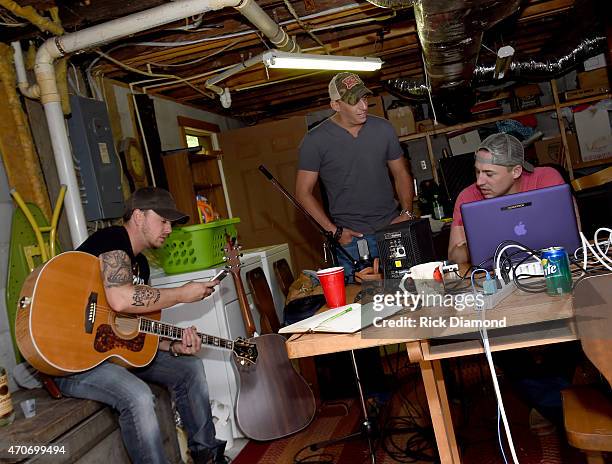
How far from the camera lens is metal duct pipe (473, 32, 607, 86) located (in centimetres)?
564

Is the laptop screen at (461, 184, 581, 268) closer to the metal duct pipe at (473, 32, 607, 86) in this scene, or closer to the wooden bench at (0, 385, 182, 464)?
the wooden bench at (0, 385, 182, 464)

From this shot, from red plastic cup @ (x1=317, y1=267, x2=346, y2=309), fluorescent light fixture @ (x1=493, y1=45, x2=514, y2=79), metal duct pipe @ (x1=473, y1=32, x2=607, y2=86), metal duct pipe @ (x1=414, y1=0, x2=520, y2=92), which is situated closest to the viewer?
red plastic cup @ (x1=317, y1=267, x2=346, y2=309)

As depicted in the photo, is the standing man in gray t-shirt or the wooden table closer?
the wooden table

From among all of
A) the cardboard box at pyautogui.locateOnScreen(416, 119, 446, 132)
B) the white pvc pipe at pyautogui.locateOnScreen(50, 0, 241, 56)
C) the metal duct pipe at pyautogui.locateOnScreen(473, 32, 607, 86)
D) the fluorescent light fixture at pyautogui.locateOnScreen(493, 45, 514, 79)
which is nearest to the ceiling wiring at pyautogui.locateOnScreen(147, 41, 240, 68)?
the white pvc pipe at pyautogui.locateOnScreen(50, 0, 241, 56)

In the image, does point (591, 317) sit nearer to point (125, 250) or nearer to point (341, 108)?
point (125, 250)

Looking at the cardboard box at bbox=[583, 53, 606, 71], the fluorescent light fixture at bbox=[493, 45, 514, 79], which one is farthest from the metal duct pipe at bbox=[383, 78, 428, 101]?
the cardboard box at bbox=[583, 53, 606, 71]

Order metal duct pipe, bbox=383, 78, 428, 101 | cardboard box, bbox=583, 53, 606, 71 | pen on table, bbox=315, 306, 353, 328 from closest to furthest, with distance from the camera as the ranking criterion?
pen on table, bbox=315, 306, 353, 328 → metal duct pipe, bbox=383, 78, 428, 101 → cardboard box, bbox=583, 53, 606, 71

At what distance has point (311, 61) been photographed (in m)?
3.62

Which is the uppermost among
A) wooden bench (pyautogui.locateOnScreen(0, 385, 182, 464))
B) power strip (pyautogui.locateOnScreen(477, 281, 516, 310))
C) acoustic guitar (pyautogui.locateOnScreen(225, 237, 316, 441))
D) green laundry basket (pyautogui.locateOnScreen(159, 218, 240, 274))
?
green laundry basket (pyautogui.locateOnScreen(159, 218, 240, 274))

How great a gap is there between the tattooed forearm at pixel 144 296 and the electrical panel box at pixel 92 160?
1157mm

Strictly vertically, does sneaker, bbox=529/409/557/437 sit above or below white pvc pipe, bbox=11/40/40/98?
below

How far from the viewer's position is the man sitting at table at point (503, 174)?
259 centimetres

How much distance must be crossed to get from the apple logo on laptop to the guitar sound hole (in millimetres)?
1676

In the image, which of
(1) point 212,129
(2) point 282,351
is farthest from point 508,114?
(2) point 282,351
